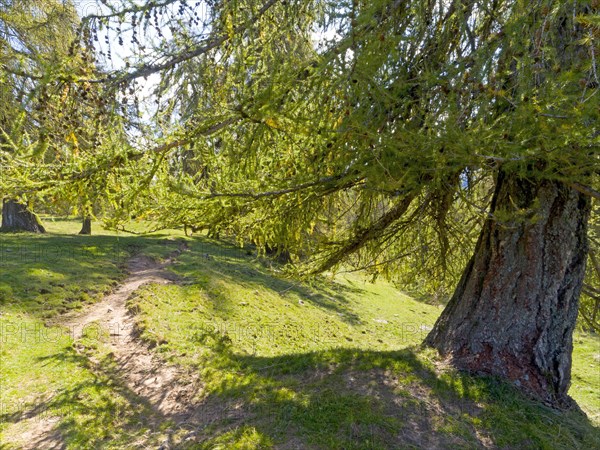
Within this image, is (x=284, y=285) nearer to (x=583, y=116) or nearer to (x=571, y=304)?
(x=571, y=304)

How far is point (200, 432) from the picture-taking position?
4176mm

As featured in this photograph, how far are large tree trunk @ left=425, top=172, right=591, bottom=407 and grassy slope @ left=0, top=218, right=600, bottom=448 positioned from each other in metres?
0.32

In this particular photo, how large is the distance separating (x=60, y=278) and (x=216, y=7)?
629 cm

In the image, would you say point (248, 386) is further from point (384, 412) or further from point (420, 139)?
point (420, 139)

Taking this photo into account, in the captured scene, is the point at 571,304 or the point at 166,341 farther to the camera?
the point at 166,341

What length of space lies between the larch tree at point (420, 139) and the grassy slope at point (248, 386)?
23.5 inches

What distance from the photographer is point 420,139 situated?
3186mm

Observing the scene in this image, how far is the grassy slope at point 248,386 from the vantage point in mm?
3738

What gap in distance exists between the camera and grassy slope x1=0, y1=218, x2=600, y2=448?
374 cm

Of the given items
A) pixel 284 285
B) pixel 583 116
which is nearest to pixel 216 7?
pixel 583 116

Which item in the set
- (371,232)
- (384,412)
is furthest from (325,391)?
(371,232)

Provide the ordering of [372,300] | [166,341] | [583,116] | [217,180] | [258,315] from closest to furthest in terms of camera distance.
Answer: [583,116], [217,180], [166,341], [258,315], [372,300]

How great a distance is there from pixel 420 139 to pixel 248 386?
3.52 meters

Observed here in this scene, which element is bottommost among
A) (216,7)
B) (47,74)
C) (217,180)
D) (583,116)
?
(217,180)
